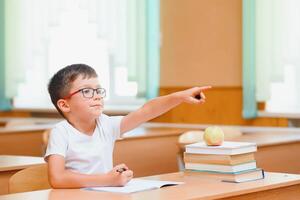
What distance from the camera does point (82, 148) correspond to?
2701 mm

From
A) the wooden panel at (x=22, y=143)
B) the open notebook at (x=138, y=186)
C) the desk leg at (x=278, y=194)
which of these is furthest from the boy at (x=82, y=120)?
the wooden panel at (x=22, y=143)

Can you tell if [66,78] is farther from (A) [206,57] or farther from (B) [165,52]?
(B) [165,52]

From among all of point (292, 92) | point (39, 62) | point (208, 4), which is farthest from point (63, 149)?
point (39, 62)

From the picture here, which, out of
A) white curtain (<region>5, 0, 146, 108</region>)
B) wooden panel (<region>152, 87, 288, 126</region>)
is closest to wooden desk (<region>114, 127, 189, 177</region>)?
wooden panel (<region>152, 87, 288, 126</region>)

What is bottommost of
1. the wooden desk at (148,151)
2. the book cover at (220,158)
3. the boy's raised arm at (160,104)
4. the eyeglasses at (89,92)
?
the wooden desk at (148,151)

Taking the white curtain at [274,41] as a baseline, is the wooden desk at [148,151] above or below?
below

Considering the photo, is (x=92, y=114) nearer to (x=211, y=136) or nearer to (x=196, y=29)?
(x=211, y=136)

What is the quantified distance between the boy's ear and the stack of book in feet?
1.67

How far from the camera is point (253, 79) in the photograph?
17.3 ft

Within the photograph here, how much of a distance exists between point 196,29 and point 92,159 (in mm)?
3197

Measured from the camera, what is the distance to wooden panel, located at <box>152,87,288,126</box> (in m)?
5.45

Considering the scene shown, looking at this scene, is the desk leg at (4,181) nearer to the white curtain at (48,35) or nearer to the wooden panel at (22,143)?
the wooden panel at (22,143)

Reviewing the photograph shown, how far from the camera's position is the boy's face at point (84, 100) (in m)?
2.69

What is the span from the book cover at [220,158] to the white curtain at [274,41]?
2353 millimetres
